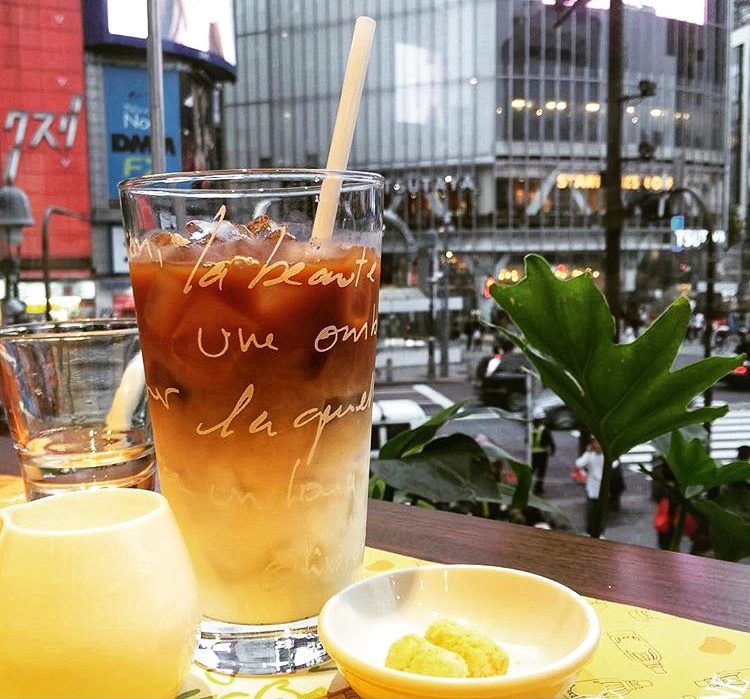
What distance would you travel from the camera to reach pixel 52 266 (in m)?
3.78

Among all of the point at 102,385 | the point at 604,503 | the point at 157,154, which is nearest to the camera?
the point at 102,385

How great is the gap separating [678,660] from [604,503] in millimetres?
486

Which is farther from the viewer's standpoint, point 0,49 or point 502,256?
point 0,49

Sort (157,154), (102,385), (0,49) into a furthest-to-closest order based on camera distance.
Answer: (0,49), (157,154), (102,385)

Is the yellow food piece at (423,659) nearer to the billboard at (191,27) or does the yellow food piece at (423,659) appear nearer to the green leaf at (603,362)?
the green leaf at (603,362)

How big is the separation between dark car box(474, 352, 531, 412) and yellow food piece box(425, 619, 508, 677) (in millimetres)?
2881

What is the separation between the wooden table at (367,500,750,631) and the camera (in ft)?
2.12

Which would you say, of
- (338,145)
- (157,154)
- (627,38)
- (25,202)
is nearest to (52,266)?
(25,202)

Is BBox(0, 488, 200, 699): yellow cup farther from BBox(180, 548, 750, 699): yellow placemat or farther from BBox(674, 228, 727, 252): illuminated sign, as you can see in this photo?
BBox(674, 228, 727, 252): illuminated sign

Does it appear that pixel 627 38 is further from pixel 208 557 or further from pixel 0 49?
pixel 0 49

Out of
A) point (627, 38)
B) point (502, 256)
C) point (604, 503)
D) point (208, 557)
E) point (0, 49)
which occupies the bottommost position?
point (604, 503)

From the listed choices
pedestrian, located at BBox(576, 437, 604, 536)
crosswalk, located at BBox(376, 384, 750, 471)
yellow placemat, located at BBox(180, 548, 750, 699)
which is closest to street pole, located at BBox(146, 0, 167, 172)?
crosswalk, located at BBox(376, 384, 750, 471)

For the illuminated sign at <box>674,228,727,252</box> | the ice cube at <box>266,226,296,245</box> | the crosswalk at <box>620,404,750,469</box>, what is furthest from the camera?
the illuminated sign at <box>674,228,727,252</box>

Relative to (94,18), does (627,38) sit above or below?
below
